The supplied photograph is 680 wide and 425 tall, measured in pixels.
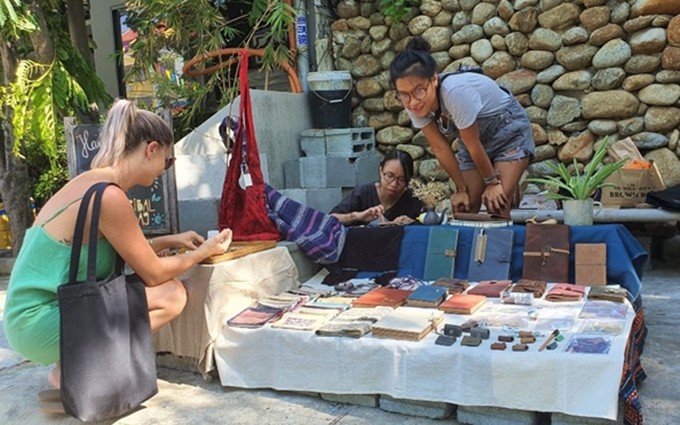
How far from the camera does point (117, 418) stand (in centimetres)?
257

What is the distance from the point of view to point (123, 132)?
245 centimetres

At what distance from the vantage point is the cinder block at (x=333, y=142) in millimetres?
5500

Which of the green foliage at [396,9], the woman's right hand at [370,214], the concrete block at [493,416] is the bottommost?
the concrete block at [493,416]

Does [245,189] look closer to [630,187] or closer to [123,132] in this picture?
[123,132]

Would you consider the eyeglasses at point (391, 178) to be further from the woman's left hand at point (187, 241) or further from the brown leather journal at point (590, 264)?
the woman's left hand at point (187, 241)

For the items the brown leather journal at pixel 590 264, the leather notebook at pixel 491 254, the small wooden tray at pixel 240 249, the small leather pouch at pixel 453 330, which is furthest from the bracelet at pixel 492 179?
the small wooden tray at pixel 240 249

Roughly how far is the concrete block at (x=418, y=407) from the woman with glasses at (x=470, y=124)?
1.34m

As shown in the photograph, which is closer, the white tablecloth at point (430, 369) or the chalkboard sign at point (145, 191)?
the white tablecloth at point (430, 369)

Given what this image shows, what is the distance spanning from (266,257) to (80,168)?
145 cm

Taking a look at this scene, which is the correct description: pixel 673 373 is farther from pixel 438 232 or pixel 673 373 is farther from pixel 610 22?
pixel 610 22

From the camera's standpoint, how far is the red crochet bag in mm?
3470

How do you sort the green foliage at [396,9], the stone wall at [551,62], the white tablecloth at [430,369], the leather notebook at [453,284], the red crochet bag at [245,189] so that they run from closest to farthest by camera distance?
the white tablecloth at [430,369] < the leather notebook at [453,284] < the red crochet bag at [245,189] < the stone wall at [551,62] < the green foliage at [396,9]

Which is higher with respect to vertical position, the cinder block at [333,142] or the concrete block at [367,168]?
A: the cinder block at [333,142]

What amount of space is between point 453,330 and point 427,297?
0.43m
